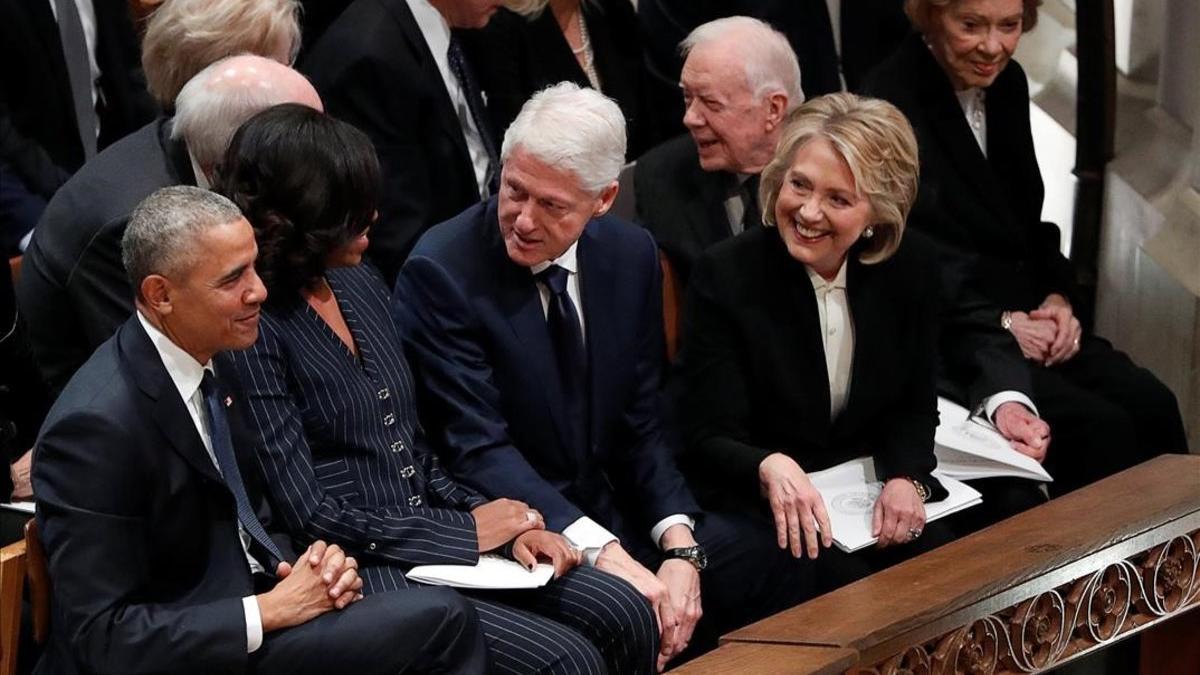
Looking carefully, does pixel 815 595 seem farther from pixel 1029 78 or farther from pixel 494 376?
pixel 1029 78

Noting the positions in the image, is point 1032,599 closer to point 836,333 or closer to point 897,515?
point 897,515

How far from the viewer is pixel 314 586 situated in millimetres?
3213

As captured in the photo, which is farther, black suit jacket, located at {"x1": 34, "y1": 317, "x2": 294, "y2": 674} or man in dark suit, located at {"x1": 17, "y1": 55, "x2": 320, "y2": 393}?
man in dark suit, located at {"x1": 17, "y1": 55, "x2": 320, "y2": 393}

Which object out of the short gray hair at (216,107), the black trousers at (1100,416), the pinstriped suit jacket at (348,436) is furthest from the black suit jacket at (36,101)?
the black trousers at (1100,416)

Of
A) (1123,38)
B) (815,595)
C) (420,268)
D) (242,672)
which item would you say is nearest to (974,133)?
(1123,38)

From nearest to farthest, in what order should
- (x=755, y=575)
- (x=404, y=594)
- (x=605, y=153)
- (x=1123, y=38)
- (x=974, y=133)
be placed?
(x=404, y=594) < (x=605, y=153) < (x=755, y=575) < (x=974, y=133) < (x=1123, y=38)

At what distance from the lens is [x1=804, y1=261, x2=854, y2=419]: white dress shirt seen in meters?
4.12

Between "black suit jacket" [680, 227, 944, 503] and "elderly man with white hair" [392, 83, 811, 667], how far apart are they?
0.09 m

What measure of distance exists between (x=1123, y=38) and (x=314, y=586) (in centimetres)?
333

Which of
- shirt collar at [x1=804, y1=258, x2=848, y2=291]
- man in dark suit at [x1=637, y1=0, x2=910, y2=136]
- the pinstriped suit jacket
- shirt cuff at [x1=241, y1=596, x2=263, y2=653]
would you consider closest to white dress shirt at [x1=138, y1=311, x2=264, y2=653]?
shirt cuff at [x1=241, y1=596, x2=263, y2=653]

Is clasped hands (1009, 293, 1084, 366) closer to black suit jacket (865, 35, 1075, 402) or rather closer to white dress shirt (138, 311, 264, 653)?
black suit jacket (865, 35, 1075, 402)

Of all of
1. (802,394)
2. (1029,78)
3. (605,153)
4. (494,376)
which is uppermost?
(605,153)

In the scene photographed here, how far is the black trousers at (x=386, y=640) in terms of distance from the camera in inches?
125

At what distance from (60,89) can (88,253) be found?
1253mm
